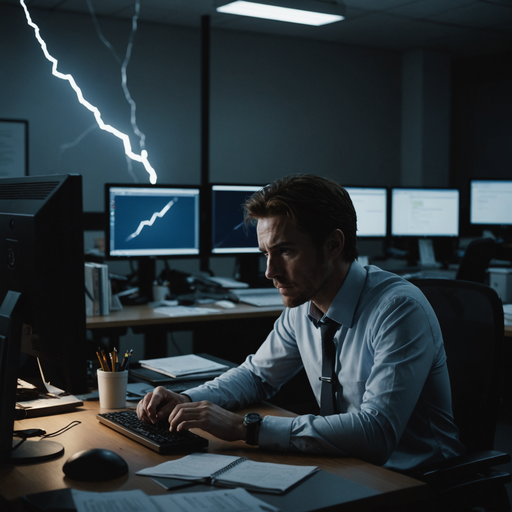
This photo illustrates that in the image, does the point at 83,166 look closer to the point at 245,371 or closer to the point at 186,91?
the point at 186,91

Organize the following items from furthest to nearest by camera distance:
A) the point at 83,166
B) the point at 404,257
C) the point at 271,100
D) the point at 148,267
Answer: the point at 271,100
the point at 83,166
the point at 404,257
the point at 148,267

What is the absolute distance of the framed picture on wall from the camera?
4.39 meters

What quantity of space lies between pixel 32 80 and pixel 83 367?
12.3ft

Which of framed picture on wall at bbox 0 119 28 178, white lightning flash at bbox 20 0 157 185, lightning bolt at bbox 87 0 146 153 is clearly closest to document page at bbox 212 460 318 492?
white lightning flash at bbox 20 0 157 185

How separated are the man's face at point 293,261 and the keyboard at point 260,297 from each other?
1.56m

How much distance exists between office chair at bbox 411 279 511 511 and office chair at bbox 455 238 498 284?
5.27 feet

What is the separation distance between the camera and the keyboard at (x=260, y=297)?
303cm

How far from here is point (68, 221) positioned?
1.12 metres

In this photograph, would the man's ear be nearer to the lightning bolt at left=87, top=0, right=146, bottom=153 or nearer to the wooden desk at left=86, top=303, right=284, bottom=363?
the wooden desk at left=86, top=303, right=284, bottom=363

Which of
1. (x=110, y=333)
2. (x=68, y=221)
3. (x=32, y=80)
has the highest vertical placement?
(x=32, y=80)

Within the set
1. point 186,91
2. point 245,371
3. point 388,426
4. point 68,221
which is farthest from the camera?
point 186,91

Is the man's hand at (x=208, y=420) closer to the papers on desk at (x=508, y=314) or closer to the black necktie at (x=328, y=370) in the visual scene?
the black necktie at (x=328, y=370)

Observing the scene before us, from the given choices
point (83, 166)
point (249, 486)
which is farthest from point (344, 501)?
point (83, 166)

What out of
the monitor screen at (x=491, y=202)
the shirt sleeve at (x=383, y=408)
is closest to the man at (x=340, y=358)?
the shirt sleeve at (x=383, y=408)
